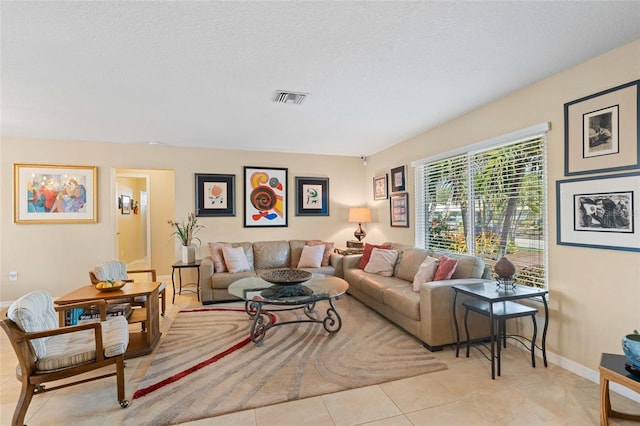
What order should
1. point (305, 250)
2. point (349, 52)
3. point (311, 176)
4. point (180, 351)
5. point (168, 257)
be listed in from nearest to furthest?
point (349, 52)
point (180, 351)
point (305, 250)
point (311, 176)
point (168, 257)

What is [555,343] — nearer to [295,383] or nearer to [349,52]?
[295,383]

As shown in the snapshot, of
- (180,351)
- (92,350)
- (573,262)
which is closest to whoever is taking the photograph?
(92,350)

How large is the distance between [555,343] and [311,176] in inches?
169

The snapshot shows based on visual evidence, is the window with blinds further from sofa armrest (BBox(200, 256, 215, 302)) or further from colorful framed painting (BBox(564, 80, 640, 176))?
sofa armrest (BBox(200, 256, 215, 302))

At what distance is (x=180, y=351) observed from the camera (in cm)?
291

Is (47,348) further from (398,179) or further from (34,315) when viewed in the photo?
(398,179)

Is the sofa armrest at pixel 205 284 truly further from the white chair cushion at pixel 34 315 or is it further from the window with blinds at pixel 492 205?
the window with blinds at pixel 492 205

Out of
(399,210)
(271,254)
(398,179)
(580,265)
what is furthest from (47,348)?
(398,179)

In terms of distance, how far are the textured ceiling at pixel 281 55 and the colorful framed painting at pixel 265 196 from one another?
180cm

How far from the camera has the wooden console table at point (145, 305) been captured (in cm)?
274

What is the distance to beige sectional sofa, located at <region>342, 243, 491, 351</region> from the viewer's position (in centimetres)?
285

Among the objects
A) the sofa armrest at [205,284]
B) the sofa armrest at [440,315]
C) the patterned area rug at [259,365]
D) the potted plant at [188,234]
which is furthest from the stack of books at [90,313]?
the sofa armrest at [440,315]

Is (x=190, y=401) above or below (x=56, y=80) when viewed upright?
below

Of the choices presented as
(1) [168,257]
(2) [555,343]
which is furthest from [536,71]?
(1) [168,257]
